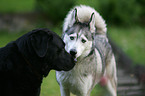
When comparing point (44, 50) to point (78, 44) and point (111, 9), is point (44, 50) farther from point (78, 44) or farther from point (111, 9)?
point (111, 9)

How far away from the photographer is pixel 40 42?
3.07 metres

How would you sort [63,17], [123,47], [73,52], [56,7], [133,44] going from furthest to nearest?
[63,17] → [56,7] → [133,44] → [123,47] → [73,52]

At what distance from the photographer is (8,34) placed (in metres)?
11.5

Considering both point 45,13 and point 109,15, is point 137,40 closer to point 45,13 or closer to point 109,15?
point 109,15

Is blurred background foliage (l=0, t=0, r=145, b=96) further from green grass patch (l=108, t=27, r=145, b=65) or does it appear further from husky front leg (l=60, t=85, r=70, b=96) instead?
husky front leg (l=60, t=85, r=70, b=96)

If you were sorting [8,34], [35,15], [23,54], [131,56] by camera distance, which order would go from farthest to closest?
[35,15] → [8,34] → [131,56] → [23,54]

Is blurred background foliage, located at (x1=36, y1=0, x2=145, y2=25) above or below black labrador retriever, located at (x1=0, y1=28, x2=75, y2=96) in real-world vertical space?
above

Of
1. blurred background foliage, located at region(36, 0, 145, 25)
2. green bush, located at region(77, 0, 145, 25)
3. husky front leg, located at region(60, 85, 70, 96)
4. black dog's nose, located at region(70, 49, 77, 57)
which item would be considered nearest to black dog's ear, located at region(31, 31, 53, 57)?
black dog's nose, located at region(70, 49, 77, 57)

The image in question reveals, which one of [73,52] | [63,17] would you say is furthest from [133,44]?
[73,52]

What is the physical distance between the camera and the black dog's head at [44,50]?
307 cm

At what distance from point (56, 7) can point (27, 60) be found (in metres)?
8.18

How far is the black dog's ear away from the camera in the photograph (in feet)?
9.94

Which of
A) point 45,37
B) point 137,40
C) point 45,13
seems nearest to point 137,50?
point 137,40

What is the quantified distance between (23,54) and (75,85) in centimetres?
93
